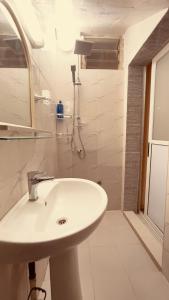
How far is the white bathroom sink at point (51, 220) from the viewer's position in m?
0.55

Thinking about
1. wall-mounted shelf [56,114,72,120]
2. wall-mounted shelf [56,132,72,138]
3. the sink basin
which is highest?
wall-mounted shelf [56,114,72,120]

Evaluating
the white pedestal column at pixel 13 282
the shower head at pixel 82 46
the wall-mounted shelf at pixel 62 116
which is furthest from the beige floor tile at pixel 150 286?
the shower head at pixel 82 46

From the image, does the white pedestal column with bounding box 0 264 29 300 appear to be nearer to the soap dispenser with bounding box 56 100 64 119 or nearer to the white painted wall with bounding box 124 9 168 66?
the soap dispenser with bounding box 56 100 64 119

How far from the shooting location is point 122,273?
1.52 metres

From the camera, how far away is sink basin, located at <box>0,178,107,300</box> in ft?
1.83

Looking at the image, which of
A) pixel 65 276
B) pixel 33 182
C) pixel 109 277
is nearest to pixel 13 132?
pixel 33 182

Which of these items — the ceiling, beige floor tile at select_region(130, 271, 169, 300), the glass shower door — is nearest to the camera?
beige floor tile at select_region(130, 271, 169, 300)

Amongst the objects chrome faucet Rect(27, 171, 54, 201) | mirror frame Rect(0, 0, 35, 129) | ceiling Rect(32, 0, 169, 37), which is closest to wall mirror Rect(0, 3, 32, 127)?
mirror frame Rect(0, 0, 35, 129)

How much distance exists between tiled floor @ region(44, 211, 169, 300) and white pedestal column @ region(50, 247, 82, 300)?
0.38 meters

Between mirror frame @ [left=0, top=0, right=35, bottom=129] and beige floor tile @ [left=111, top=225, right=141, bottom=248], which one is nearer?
mirror frame @ [left=0, top=0, right=35, bottom=129]

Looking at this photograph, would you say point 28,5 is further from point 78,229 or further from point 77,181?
point 78,229

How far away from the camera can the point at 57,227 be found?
27.5 inches

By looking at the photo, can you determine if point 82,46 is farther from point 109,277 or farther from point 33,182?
point 109,277

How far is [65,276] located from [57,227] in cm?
51
